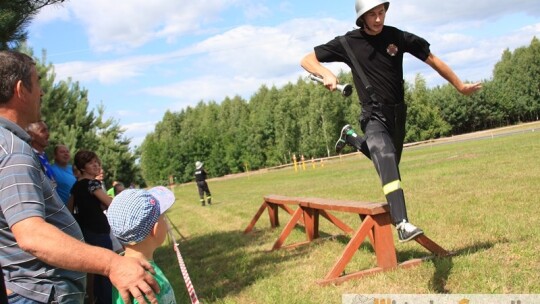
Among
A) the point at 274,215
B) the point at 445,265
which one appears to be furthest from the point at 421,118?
the point at 445,265

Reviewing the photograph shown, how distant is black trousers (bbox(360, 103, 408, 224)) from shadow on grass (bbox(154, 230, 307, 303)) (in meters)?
2.29

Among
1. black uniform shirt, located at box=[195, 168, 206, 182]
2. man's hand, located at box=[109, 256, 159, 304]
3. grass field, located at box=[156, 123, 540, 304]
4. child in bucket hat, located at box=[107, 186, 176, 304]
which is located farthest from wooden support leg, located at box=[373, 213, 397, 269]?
black uniform shirt, located at box=[195, 168, 206, 182]

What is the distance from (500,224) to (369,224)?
2.14 meters

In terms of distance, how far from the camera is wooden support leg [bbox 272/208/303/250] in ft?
24.3

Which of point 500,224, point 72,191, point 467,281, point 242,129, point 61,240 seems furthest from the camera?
point 242,129

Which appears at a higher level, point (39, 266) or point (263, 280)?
point (39, 266)

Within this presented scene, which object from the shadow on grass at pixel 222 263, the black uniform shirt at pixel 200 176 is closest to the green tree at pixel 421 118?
the black uniform shirt at pixel 200 176

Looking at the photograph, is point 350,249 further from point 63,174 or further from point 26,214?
point 26,214

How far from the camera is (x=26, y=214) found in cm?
192

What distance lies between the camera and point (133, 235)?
2.35 metres

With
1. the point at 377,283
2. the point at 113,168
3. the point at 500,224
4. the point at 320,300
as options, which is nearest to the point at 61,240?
→ the point at 320,300

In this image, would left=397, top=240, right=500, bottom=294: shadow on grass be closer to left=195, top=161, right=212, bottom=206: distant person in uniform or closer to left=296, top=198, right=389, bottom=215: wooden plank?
left=296, top=198, right=389, bottom=215: wooden plank

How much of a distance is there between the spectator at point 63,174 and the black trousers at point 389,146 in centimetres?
336

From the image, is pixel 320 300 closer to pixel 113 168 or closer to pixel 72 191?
pixel 72 191
